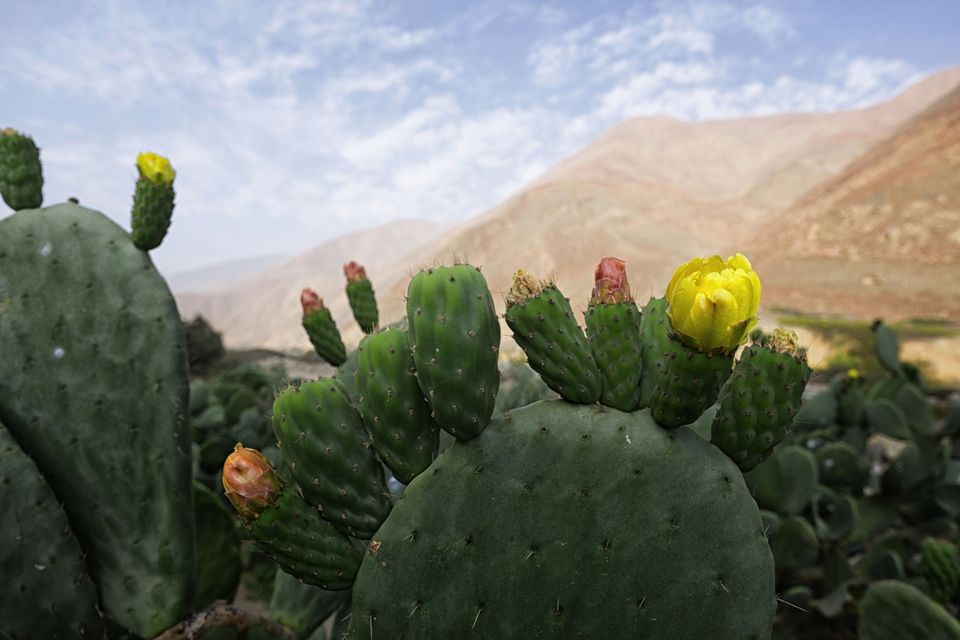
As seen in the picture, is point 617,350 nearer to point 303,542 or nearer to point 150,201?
point 303,542

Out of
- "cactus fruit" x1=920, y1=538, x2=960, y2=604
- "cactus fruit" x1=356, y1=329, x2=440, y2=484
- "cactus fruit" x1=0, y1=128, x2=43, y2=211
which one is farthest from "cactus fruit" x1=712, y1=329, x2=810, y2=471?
"cactus fruit" x1=0, y1=128, x2=43, y2=211

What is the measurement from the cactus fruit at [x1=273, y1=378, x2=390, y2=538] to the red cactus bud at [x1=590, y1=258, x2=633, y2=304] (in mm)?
495

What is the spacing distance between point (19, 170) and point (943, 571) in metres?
3.56

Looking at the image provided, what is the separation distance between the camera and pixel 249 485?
3.51ft

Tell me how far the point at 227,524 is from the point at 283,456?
1677mm

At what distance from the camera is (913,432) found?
378cm

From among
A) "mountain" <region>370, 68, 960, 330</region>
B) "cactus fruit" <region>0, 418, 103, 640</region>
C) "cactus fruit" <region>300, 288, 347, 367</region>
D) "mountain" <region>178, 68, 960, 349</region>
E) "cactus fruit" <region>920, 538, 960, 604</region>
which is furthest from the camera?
"mountain" <region>178, 68, 960, 349</region>

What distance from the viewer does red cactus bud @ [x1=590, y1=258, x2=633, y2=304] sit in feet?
3.57

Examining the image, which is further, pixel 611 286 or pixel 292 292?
pixel 292 292

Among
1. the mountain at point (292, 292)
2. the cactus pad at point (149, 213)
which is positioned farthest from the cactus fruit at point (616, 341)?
the mountain at point (292, 292)

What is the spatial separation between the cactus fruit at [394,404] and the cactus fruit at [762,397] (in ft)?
1.74

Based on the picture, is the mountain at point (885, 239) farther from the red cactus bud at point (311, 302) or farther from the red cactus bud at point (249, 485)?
the red cactus bud at point (249, 485)

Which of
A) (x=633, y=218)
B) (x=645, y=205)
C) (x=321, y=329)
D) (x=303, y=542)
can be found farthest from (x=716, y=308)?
(x=645, y=205)

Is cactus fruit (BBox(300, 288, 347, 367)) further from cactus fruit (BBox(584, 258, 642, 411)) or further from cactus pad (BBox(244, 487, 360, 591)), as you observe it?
cactus fruit (BBox(584, 258, 642, 411))
